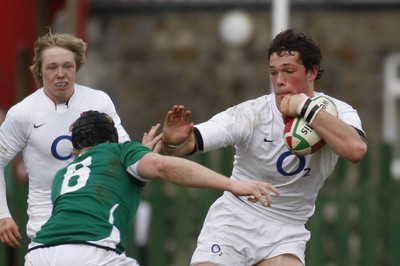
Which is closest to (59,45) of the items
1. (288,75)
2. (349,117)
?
(288,75)

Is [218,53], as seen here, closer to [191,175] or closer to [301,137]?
[301,137]

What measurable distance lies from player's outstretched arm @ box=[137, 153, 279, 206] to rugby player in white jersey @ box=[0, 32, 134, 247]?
61.9 inches

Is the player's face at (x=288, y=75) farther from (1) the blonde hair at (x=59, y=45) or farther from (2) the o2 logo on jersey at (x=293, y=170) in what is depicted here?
(1) the blonde hair at (x=59, y=45)

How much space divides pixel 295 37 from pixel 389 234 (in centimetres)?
575

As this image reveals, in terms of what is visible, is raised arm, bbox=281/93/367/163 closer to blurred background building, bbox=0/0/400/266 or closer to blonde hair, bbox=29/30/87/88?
blonde hair, bbox=29/30/87/88

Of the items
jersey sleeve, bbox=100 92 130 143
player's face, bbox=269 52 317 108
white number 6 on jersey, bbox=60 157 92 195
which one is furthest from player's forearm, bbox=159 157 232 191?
jersey sleeve, bbox=100 92 130 143

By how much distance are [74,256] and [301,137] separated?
1.67 meters

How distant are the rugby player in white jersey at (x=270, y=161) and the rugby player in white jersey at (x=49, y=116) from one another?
798mm

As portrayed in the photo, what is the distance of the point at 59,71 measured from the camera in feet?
26.8

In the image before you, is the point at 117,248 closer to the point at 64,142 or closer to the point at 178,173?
the point at 178,173

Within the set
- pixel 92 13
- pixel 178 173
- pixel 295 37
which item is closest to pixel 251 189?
pixel 178 173

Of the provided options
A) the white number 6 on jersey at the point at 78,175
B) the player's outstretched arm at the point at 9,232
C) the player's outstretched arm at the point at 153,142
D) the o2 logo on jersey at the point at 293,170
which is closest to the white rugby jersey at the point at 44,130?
the player's outstretched arm at the point at 9,232

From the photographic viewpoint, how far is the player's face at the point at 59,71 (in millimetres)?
8188

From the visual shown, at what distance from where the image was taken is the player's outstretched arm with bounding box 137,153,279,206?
21.0 ft
